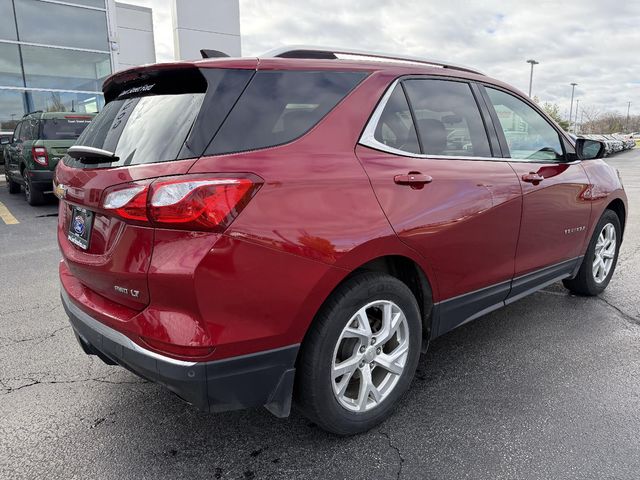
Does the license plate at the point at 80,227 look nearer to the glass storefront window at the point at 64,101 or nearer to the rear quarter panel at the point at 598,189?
the rear quarter panel at the point at 598,189

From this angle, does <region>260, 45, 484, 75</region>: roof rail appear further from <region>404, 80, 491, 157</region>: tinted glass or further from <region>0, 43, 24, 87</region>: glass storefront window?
<region>0, 43, 24, 87</region>: glass storefront window

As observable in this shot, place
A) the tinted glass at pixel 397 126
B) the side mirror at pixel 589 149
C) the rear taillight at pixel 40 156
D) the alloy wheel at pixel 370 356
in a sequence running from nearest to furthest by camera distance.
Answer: the alloy wheel at pixel 370 356
the tinted glass at pixel 397 126
the side mirror at pixel 589 149
the rear taillight at pixel 40 156

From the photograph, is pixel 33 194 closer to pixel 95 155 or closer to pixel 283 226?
pixel 95 155

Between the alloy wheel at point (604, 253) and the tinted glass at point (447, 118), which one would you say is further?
the alloy wheel at point (604, 253)

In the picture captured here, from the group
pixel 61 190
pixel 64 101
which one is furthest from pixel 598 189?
pixel 64 101

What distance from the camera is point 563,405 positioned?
8.88 feet

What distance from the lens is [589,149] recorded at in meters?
3.87

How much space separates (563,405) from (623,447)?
1.26ft

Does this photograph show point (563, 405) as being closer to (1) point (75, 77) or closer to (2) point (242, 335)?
(2) point (242, 335)

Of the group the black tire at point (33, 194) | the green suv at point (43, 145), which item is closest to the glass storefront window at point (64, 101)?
the green suv at point (43, 145)

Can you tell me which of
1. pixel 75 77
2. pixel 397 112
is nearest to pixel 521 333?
pixel 397 112

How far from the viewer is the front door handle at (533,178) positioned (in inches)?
125

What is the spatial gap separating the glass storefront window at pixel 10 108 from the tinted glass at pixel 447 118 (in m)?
17.5

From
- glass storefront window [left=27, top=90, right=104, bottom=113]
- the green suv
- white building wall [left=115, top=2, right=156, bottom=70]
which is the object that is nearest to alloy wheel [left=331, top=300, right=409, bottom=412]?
the green suv
